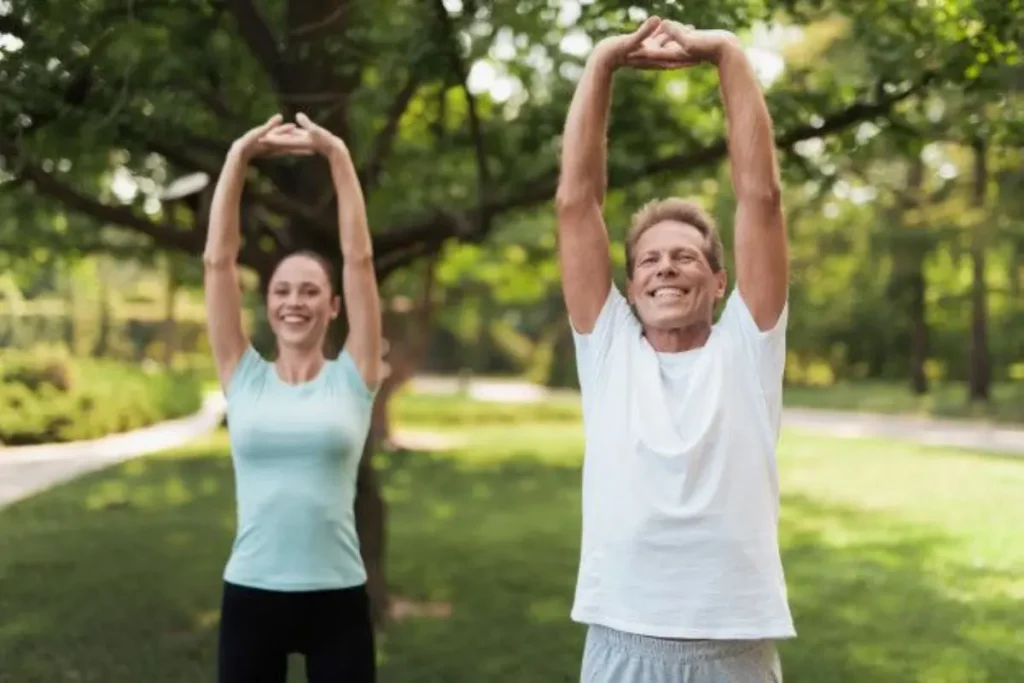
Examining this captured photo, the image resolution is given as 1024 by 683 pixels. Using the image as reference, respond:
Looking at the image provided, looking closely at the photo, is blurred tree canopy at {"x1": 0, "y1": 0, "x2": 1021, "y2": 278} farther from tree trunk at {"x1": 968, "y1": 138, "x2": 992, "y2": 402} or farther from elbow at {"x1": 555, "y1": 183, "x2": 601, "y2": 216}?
tree trunk at {"x1": 968, "y1": 138, "x2": 992, "y2": 402}

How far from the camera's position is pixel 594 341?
2020 millimetres

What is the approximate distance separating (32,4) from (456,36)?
4.71 feet

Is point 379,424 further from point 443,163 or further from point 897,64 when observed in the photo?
point 897,64

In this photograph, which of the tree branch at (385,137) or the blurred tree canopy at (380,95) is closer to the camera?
the blurred tree canopy at (380,95)

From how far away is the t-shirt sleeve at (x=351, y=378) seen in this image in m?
2.64

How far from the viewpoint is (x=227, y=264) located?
2.73m

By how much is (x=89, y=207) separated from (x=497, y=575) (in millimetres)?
3572

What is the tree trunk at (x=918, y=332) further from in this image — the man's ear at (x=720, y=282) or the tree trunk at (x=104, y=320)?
the man's ear at (x=720, y=282)

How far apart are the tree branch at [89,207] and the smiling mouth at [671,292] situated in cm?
297

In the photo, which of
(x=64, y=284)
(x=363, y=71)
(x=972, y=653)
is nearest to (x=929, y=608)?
(x=972, y=653)

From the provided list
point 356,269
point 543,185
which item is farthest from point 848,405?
point 356,269

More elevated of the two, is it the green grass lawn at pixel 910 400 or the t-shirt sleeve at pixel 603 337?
the t-shirt sleeve at pixel 603 337

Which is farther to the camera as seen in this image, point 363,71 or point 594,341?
point 363,71

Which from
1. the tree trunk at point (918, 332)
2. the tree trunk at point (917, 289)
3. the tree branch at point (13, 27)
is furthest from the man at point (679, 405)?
the tree trunk at point (918, 332)
